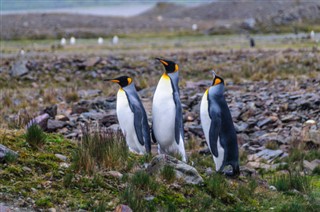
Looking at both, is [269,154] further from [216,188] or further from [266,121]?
[216,188]

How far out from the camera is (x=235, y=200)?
26.5 feet

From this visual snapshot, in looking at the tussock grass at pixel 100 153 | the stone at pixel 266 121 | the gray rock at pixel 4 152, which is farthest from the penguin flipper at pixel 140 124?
the stone at pixel 266 121

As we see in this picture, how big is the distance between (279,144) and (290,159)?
1364 millimetres

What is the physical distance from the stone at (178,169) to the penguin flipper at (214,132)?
1316 millimetres

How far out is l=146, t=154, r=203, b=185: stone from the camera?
813 centimetres

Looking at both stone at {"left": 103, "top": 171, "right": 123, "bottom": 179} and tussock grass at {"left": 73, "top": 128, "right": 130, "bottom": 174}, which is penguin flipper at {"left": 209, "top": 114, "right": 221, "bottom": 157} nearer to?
tussock grass at {"left": 73, "top": 128, "right": 130, "bottom": 174}

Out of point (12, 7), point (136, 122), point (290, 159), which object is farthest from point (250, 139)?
point (12, 7)

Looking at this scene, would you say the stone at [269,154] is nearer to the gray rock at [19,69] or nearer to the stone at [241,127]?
the stone at [241,127]

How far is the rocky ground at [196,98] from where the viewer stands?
40.1 ft

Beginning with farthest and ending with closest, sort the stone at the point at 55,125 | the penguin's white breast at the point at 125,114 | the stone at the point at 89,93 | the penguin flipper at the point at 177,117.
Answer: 1. the stone at the point at 89,93
2. the stone at the point at 55,125
3. the penguin's white breast at the point at 125,114
4. the penguin flipper at the point at 177,117

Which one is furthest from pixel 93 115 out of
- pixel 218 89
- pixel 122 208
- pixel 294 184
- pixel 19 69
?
pixel 19 69

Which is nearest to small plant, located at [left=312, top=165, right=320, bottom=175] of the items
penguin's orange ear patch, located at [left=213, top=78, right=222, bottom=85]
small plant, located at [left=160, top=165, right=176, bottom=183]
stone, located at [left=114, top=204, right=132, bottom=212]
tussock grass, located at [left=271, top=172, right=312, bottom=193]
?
tussock grass, located at [left=271, top=172, right=312, bottom=193]

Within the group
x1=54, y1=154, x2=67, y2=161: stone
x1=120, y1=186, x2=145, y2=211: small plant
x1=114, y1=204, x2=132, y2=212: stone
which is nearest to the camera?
x1=114, y1=204, x2=132, y2=212: stone

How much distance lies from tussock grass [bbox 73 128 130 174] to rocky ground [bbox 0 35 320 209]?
10.8 inches
